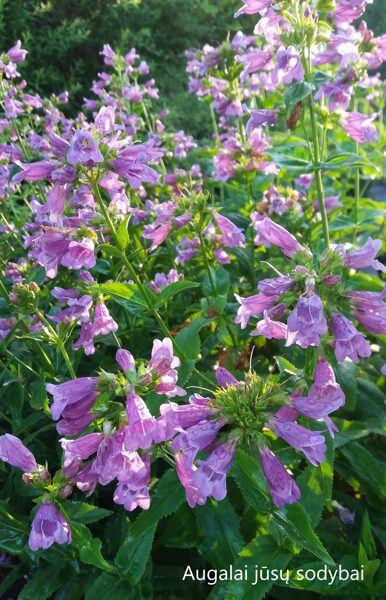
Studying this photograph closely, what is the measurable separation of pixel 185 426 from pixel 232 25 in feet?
29.3

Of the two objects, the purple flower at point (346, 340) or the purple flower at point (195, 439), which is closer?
the purple flower at point (195, 439)

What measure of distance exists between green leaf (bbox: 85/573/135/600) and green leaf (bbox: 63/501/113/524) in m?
0.21

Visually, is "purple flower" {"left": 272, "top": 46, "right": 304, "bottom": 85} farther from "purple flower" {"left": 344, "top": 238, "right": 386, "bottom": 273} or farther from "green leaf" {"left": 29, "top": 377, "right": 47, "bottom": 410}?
"green leaf" {"left": 29, "top": 377, "right": 47, "bottom": 410}

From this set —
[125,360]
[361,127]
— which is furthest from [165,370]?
[361,127]

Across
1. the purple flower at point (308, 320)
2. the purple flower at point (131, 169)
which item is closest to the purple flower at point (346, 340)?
the purple flower at point (308, 320)

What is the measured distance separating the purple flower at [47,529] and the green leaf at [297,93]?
5.91 feet

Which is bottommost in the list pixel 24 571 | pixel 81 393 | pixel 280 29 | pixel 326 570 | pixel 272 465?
pixel 24 571

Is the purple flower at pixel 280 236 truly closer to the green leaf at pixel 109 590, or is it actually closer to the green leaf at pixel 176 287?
the green leaf at pixel 176 287

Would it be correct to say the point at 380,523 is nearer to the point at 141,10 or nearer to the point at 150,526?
the point at 150,526

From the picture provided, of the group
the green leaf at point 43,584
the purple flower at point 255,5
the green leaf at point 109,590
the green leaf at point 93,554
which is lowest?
the green leaf at point 43,584

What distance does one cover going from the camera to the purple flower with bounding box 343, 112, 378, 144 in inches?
102

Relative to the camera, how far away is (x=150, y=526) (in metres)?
1.93

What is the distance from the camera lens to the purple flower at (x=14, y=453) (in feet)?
5.92

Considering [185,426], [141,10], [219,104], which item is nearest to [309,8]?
[219,104]
